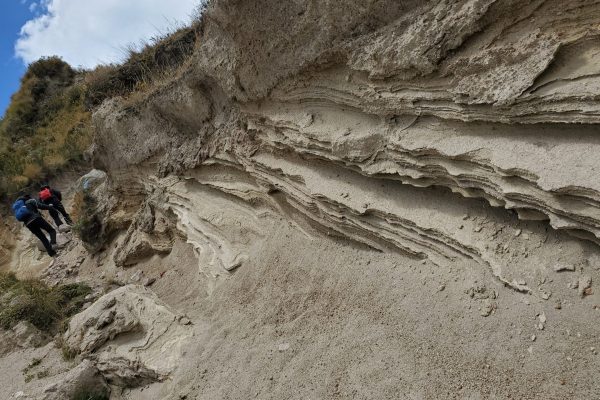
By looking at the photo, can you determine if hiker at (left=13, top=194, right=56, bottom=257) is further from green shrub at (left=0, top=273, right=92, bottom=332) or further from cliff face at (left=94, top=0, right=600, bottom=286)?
cliff face at (left=94, top=0, right=600, bottom=286)

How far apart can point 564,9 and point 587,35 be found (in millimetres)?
245

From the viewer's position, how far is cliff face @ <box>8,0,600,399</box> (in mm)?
Result: 2678

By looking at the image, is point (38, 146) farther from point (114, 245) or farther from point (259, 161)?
point (259, 161)

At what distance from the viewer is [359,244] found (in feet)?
14.6

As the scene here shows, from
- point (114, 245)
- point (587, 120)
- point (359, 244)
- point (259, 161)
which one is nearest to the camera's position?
point (587, 120)

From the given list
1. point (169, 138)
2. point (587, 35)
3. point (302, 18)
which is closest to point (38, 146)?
point (169, 138)

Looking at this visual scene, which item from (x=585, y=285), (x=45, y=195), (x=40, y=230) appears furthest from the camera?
(x=45, y=195)

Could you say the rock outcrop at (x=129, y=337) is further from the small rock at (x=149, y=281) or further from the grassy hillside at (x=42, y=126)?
the grassy hillside at (x=42, y=126)

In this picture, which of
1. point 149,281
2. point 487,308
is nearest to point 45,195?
point 149,281

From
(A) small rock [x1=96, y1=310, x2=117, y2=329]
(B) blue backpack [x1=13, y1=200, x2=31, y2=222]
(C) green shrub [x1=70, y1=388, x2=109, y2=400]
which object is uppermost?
(B) blue backpack [x1=13, y1=200, x2=31, y2=222]

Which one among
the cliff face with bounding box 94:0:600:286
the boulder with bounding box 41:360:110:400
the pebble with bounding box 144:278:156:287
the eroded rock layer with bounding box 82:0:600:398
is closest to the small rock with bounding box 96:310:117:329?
the boulder with bounding box 41:360:110:400

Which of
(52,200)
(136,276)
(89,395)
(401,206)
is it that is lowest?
(89,395)

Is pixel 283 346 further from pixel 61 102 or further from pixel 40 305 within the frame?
pixel 61 102

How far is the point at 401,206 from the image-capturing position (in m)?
3.94
